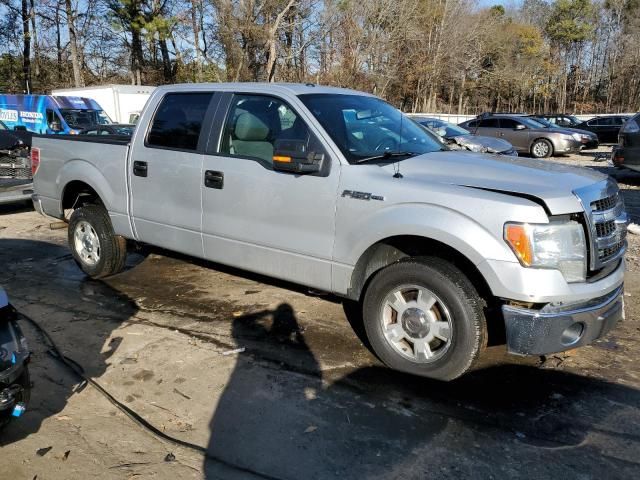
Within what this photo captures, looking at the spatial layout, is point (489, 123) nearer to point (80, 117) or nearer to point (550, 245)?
point (80, 117)

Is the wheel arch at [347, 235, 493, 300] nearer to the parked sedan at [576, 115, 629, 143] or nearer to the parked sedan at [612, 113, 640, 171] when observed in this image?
the parked sedan at [612, 113, 640, 171]

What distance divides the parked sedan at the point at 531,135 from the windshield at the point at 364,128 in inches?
622

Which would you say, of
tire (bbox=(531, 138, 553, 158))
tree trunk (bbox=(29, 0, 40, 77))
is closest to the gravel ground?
tire (bbox=(531, 138, 553, 158))

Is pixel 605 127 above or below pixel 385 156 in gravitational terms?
above

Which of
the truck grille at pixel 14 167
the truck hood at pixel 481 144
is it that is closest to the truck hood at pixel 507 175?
the truck hood at pixel 481 144

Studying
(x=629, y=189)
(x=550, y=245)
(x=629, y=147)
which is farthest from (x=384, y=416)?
(x=629, y=189)

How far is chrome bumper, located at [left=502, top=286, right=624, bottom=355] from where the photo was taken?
3.26 metres

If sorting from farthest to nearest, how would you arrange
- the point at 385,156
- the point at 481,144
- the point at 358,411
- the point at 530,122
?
the point at 530,122 < the point at 481,144 < the point at 385,156 < the point at 358,411

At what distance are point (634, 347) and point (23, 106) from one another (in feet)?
65.5

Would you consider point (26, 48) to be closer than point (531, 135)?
No

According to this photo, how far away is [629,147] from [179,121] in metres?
9.89

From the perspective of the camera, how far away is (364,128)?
4426 mm

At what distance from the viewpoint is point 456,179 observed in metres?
3.65

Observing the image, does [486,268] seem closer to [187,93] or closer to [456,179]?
[456,179]
